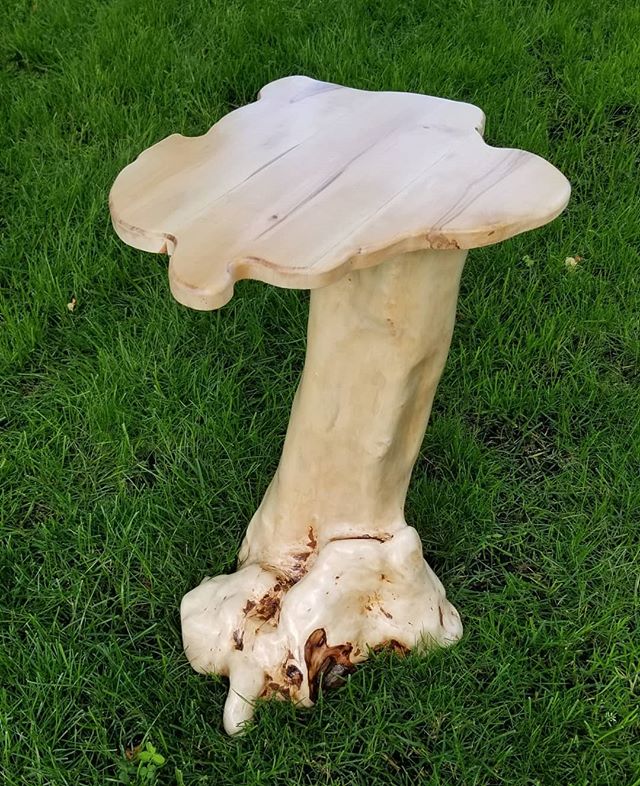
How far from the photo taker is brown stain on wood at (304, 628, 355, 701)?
162 centimetres

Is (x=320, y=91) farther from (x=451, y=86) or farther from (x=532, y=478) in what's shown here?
(x=451, y=86)

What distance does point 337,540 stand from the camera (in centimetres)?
170

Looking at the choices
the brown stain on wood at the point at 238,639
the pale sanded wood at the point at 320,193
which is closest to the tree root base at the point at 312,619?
the brown stain on wood at the point at 238,639

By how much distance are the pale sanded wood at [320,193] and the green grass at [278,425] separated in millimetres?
897

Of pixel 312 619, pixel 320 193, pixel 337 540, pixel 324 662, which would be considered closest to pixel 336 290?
pixel 320 193

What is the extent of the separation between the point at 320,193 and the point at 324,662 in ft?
3.09

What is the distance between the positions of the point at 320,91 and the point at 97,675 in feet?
4.13

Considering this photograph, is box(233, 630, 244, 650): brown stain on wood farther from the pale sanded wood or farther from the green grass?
the pale sanded wood

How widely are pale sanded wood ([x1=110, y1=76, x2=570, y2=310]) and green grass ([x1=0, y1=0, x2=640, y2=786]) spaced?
897 millimetres

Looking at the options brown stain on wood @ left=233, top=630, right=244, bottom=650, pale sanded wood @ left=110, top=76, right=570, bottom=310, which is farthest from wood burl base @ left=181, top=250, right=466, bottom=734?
pale sanded wood @ left=110, top=76, right=570, bottom=310

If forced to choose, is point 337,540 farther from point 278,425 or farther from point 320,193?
point 320,193

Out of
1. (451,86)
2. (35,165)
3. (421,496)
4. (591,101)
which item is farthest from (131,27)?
(421,496)

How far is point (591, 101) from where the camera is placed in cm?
316

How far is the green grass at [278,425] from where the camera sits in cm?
162
